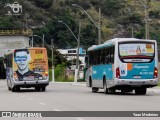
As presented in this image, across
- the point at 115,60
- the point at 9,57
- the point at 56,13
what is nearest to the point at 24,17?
the point at 56,13

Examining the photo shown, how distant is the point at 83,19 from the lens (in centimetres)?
17788

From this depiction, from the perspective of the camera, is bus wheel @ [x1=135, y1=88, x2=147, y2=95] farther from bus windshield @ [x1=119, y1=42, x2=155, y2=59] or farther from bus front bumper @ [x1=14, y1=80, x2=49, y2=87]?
bus front bumper @ [x1=14, y1=80, x2=49, y2=87]

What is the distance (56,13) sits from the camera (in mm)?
191750

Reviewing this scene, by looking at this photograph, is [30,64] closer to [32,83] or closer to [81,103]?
[32,83]

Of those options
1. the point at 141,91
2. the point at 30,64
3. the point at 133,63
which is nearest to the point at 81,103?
the point at 133,63

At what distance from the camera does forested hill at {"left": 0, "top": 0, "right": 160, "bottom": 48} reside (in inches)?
6329

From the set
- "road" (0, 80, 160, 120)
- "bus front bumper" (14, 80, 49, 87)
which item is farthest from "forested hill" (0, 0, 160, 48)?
"road" (0, 80, 160, 120)

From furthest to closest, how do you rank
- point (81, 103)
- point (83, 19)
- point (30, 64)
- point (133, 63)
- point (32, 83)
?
point (83, 19)
point (30, 64)
point (32, 83)
point (133, 63)
point (81, 103)

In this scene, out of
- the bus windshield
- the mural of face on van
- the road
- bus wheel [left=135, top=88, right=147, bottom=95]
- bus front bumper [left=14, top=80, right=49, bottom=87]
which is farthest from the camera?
the mural of face on van

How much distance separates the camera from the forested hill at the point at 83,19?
527 feet

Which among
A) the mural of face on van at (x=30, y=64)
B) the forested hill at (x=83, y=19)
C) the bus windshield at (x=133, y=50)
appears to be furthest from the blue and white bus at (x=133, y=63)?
the forested hill at (x=83, y=19)

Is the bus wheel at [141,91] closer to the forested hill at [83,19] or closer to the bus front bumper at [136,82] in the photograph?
the bus front bumper at [136,82]

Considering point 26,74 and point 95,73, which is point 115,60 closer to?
point 95,73

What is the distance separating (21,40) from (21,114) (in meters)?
126
